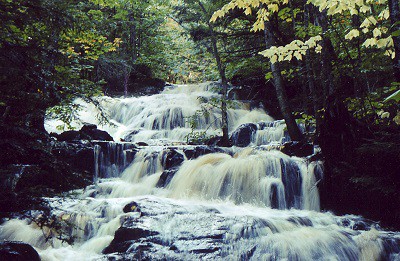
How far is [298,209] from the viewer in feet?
21.6

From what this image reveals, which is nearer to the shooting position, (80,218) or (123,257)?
(123,257)

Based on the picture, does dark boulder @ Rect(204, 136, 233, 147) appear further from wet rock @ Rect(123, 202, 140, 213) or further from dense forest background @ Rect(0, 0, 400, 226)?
wet rock @ Rect(123, 202, 140, 213)

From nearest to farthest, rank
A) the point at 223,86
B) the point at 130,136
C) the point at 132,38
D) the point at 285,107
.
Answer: the point at 285,107
the point at 223,86
the point at 130,136
the point at 132,38

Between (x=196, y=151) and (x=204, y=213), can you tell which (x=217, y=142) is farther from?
(x=204, y=213)

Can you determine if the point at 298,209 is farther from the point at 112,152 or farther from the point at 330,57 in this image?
the point at 112,152

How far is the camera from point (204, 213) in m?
5.54

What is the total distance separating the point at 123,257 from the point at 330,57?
21.1ft

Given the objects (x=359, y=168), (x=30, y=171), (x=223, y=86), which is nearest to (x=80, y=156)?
(x=30, y=171)

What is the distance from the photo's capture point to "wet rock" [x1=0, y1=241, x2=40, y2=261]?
3611 mm

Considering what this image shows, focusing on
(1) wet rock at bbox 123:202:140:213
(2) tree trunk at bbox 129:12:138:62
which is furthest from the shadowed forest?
(2) tree trunk at bbox 129:12:138:62

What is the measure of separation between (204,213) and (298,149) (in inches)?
152

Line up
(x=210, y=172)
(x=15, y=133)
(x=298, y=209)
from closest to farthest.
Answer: (x=15, y=133) < (x=298, y=209) < (x=210, y=172)

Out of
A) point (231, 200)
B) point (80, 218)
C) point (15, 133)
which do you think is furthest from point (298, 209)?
point (15, 133)

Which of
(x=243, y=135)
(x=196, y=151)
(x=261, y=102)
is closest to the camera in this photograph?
(x=196, y=151)
